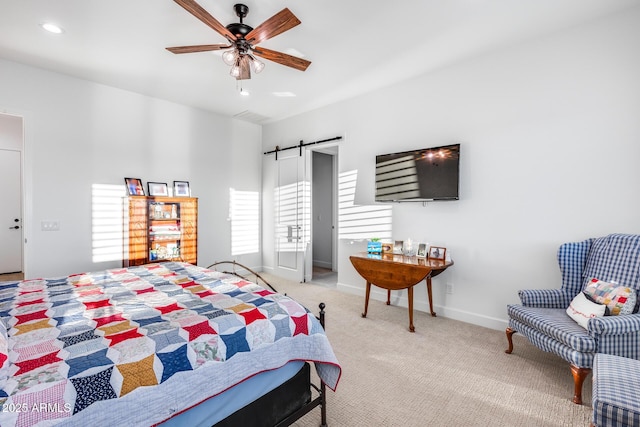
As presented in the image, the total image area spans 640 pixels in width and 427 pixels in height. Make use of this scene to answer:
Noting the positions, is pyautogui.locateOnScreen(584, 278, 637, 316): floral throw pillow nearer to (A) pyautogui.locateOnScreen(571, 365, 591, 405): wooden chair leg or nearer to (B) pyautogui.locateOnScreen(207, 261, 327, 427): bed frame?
(A) pyautogui.locateOnScreen(571, 365, 591, 405): wooden chair leg

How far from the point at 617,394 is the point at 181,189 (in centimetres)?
477

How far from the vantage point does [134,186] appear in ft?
13.3

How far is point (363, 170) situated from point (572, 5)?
247 centimetres

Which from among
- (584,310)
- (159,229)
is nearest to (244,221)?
(159,229)

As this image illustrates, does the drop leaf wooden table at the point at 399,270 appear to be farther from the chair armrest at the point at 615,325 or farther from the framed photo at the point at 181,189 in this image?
the framed photo at the point at 181,189

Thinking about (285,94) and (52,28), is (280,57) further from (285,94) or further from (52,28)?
(52,28)

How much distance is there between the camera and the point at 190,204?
419cm

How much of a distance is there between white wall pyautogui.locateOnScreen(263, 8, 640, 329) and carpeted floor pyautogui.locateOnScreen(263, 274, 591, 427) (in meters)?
0.59

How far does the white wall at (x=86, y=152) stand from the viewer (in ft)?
11.2

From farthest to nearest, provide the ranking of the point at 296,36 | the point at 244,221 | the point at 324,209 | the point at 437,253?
the point at 324,209
the point at 244,221
the point at 437,253
the point at 296,36

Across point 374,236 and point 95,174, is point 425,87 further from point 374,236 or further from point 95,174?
point 95,174

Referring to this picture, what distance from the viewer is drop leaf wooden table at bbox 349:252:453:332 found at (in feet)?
9.56

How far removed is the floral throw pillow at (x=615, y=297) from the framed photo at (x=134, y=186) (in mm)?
4809

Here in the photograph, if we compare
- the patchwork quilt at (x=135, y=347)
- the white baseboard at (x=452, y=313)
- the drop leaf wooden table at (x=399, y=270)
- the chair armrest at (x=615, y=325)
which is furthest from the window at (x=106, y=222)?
the chair armrest at (x=615, y=325)
